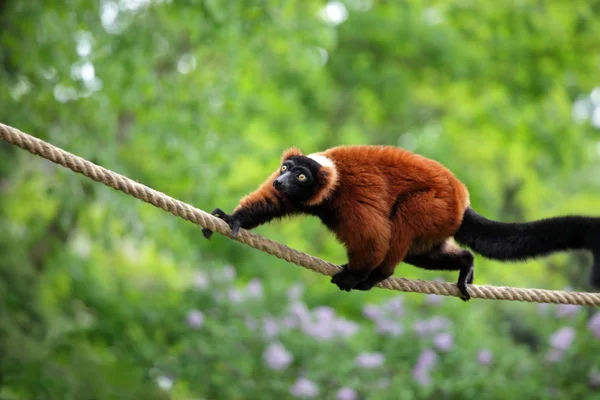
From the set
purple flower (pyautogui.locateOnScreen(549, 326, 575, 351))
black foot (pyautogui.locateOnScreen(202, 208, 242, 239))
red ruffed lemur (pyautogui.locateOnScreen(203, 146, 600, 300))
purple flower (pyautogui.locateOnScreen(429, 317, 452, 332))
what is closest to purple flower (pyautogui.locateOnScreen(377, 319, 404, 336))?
purple flower (pyautogui.locateOnScreen(429, 317, 452, 332))

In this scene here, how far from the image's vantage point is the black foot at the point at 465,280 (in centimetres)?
338

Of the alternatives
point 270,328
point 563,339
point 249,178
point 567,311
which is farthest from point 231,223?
point 249,178

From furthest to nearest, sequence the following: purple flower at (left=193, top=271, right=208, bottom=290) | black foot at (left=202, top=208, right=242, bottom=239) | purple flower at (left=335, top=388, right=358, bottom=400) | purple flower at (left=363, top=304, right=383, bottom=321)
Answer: purple flower at (left=193, top=271, right=208, bottom=290)
purple flower at (left=363, top=304, right=383, bottom=321)
purple flower at (left=335, top=388, right=358, bottom=400)
black foot at (left=202, top=208, right=242, bottom=239)

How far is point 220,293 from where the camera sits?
6520mm

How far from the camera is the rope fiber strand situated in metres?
2.58

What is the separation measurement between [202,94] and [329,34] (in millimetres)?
1391

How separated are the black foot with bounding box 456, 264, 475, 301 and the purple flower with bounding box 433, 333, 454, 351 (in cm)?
220

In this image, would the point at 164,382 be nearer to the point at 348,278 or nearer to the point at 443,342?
the point at 443,342

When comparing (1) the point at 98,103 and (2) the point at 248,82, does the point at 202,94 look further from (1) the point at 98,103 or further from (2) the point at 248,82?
(2) the point at 248,82

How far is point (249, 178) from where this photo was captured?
28.1 ft

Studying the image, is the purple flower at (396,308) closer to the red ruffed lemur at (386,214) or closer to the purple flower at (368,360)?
the purple flower at (368,360)

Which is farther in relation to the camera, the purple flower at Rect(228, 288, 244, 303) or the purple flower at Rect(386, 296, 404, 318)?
the purple flower at Rect(228, 288, 244, 303)

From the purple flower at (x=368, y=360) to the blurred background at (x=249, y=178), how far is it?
0.8 inches

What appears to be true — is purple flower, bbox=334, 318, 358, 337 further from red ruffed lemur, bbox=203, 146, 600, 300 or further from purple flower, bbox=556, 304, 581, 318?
red ruffed lemur, bbox=203, 146, 600, 300
